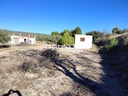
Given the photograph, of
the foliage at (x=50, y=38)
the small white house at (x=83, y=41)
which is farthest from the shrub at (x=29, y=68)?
the foliage at (x=50, y=38)

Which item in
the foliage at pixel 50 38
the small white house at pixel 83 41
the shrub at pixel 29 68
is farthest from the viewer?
the foliage at pixel 50 38

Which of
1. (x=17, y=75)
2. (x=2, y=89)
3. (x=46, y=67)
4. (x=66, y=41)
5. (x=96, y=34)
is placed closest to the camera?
(x=2, y=89)

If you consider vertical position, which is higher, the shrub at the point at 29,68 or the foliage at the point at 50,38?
the foliage at the point at 50,38

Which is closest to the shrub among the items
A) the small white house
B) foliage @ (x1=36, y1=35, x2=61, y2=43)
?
the small white house

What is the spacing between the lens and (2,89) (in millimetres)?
4918

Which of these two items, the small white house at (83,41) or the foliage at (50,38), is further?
the foliage at (50,38)

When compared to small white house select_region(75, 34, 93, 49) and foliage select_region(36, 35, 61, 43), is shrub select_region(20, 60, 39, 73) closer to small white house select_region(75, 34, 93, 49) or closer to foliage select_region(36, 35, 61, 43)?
small white house select_region(75, 34, 93, 49)

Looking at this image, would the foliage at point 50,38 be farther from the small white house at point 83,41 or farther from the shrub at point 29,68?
the shrub at point 29,68

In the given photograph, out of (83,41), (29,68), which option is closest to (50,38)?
(83,41)

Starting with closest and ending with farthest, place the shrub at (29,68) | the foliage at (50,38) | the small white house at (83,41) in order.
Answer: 1. the shrub at (29,68)
2. the small white house at (83,41)
3. the foliage at (50,38)

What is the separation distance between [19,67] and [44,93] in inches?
125

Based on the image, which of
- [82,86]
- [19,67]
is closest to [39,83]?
[82,86]

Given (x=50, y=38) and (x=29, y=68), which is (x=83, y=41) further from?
(x=50, y=38)

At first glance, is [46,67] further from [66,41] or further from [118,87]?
[66,41]
